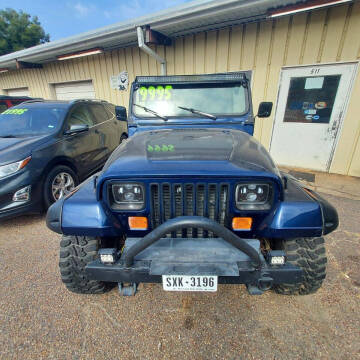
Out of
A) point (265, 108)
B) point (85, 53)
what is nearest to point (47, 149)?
point (265, 108)

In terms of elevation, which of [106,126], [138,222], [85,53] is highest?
[85,53]

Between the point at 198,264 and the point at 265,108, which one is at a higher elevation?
the point at 265,108

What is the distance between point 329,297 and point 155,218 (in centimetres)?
177

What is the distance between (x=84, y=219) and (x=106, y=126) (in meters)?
3.76

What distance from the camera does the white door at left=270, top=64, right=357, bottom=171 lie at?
4.32 m

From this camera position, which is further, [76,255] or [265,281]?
[76,255]

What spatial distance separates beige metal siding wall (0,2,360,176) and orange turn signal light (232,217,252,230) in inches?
181

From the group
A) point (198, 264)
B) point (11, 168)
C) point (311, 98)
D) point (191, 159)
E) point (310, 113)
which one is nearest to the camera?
point (198, 264)

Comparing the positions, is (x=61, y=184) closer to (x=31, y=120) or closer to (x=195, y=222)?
(x=31, y=120)

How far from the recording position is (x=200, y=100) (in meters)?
2.54

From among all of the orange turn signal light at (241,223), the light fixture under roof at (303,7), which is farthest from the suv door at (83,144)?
the light fixture under roof at (303,7)

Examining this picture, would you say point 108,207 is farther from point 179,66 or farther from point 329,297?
point 179,66

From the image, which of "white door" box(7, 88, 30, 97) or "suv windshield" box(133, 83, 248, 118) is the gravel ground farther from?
"white door" box(7, 88, 30, 97)

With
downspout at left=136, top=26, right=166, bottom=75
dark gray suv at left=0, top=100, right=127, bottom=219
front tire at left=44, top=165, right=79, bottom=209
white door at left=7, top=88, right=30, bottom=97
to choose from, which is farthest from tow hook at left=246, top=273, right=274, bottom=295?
white door at left=7, top=88, right=30, bottom=97
